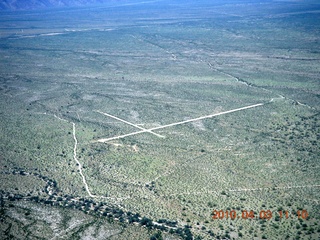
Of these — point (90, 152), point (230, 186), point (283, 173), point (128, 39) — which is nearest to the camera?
point (230, 186)

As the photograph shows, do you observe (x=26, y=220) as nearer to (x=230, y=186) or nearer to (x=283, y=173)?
(x=230, y=186)

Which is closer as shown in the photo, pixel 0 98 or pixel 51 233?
pixel 51 233

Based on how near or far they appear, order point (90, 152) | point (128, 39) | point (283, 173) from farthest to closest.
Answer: point (128, 39) < point (90, 152) < point (283, 173)

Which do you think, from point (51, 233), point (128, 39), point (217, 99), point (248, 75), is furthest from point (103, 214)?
point (128, 39)

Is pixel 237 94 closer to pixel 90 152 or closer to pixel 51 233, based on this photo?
pixel 90 152

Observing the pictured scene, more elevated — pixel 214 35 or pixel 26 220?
pixel 214 35

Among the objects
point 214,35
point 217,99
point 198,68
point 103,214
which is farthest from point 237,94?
point 214,35
